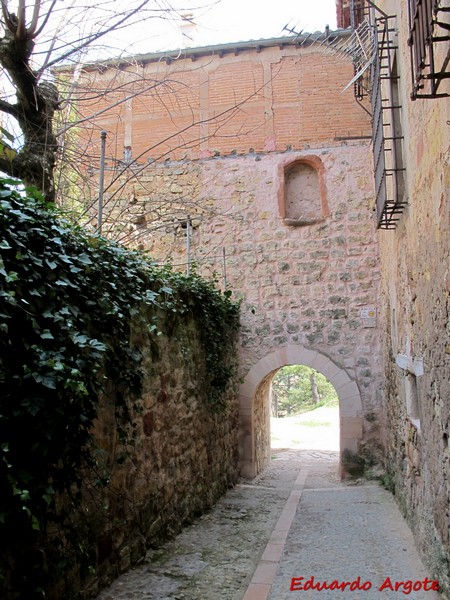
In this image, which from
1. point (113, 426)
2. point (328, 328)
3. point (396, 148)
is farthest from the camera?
point (328, 328)

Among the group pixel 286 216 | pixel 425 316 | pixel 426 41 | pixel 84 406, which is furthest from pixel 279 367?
pixel 426 41

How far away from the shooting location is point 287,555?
4020mm

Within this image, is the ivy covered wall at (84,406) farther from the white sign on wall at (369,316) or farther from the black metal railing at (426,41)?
the white sign on wall at (369,316)

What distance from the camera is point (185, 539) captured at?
4.23 metres

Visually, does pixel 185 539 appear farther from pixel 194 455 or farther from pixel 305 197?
pixel 305 197

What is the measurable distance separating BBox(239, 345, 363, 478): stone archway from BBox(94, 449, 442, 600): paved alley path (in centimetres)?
98

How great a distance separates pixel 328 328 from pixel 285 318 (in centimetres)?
63

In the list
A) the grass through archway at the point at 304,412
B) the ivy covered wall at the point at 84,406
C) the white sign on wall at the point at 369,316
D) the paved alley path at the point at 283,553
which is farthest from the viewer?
the grass through archway at the point at 304,412

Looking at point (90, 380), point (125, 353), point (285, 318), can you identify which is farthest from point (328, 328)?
point (90, 380)

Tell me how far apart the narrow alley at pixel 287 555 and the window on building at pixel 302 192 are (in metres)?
4.00

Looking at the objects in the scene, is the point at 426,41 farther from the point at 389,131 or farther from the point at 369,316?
the point at 369,316

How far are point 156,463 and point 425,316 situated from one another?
2.23 metres

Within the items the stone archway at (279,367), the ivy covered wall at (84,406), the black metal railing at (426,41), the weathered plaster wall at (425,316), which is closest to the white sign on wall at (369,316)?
the stone archway at (279,367)

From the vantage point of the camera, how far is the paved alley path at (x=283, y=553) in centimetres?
324
